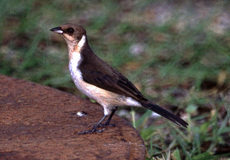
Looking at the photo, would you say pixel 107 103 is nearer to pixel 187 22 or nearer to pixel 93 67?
pixel 93 67

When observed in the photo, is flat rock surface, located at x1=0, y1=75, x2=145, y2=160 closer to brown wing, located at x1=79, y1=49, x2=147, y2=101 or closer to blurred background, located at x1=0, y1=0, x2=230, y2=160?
brown wing, located at x1=79, y1=49, x2=147, y2=101

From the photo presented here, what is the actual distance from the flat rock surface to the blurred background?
1277 millimetres

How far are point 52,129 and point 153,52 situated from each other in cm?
382

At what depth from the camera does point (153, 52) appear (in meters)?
6.62

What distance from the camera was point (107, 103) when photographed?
3605mm

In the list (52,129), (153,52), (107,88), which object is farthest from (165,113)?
(153,52)

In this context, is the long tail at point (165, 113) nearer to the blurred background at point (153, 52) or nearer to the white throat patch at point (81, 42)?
the white throat patch at point (81, 42)

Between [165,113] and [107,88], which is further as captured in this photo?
[107,88]

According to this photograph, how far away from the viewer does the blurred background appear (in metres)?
5.08

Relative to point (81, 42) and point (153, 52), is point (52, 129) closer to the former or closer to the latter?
point (81, 42)

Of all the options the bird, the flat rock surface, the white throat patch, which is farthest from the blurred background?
the flat rock surface

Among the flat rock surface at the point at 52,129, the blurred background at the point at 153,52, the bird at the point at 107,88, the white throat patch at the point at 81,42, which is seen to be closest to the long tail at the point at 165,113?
the bird at the point at 107,88

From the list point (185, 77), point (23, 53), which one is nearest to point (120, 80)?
point (185, 77)

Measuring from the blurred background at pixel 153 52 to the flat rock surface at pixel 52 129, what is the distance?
50.3 inches
